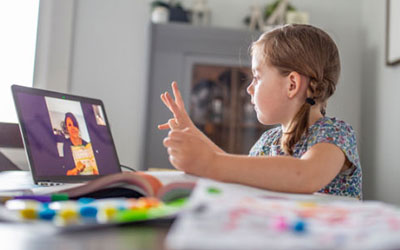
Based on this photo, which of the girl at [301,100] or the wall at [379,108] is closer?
the girl at [301,100]

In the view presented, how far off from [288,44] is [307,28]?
3.2 inches

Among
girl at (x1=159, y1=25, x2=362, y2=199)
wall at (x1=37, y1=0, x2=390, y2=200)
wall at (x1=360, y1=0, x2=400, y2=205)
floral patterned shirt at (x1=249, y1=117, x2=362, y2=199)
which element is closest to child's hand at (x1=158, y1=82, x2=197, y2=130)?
girl at (x1=159, y1=25, x2=362, y2=199)

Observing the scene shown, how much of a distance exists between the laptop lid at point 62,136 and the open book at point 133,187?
28 cm

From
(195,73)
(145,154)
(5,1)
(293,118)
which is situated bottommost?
(145,154)

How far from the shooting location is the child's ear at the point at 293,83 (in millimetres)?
922

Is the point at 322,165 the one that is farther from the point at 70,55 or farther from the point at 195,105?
the point at 70,55

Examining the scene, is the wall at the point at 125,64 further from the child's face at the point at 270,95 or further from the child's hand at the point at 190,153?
the child's hand at the point at 190,153

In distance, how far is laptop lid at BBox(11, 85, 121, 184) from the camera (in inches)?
29.7

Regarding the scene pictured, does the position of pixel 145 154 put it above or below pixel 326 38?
below

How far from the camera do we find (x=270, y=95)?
3.17ft

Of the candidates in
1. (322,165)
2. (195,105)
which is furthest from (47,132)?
(195,105)

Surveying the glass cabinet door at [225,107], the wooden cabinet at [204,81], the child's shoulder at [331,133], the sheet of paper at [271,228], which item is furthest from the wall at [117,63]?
the sheet of paper at [271,228]

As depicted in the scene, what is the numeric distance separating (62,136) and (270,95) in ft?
1.55

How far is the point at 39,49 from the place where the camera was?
84.9 inches
